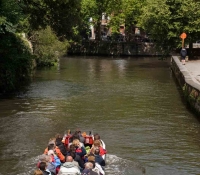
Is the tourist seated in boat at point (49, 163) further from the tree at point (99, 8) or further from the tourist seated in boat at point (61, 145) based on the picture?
the tree at point (99, 8)

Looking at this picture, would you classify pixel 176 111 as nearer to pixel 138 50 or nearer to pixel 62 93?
pixel 62 93

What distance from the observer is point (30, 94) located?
1231 inches

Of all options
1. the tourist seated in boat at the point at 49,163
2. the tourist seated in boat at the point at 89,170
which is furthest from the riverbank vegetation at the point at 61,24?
the tourist seated in boat at the point at 89,170

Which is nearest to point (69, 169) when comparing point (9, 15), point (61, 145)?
point (61, 145)

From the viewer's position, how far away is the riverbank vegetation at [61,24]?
95.1 feet

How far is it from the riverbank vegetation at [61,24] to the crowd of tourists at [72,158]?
11087 millimetres

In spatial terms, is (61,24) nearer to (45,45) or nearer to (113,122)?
(45,45)

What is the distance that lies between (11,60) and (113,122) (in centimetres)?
950

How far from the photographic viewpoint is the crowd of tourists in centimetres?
1346

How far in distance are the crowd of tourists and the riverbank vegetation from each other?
11087mm

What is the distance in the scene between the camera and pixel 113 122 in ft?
76.4

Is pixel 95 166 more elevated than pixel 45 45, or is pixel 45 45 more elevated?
pixel 45 45

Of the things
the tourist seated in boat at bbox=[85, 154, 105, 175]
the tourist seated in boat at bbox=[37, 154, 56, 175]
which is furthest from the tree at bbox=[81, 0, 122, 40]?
the tourist seated in boat at bbox=[37, 154, 56, 175]

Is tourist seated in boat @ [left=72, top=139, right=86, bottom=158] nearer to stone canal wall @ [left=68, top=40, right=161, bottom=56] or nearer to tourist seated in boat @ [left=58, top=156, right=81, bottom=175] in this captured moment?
tourist seated in boat @ [left=58, top=156, right=81, bottom=175]
